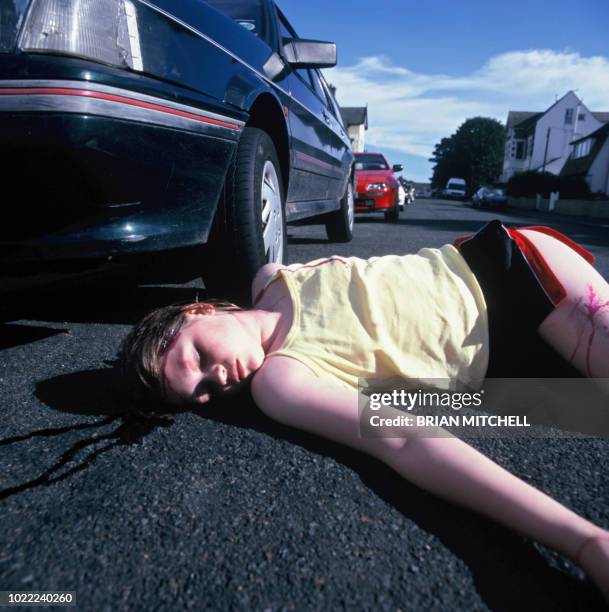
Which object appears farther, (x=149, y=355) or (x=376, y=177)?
(x=376, y=177)

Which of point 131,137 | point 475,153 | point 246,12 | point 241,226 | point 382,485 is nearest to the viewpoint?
point 382,485

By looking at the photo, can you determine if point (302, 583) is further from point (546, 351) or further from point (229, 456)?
point (546, 351)

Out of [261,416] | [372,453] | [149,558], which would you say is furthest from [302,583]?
[261,416]

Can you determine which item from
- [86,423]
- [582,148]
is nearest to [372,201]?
[86,423]

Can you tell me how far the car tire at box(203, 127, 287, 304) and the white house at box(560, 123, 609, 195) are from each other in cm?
3775

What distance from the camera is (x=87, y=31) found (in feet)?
5.76

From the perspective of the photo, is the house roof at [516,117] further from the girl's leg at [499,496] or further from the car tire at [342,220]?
the girl's leg at [499,496]

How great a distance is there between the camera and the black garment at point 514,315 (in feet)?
5.73

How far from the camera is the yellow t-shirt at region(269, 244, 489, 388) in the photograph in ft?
5.41

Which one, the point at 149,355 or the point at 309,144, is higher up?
the point at 309,144

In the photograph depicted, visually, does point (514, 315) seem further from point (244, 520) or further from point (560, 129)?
point (560, 129)

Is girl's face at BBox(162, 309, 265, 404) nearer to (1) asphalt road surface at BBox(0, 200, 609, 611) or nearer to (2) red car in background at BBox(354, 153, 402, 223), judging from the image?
(1) asphalt road surface at BBox(0, 200, 609, 611)

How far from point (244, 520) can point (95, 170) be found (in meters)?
1.26

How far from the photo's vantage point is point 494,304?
1.79m
